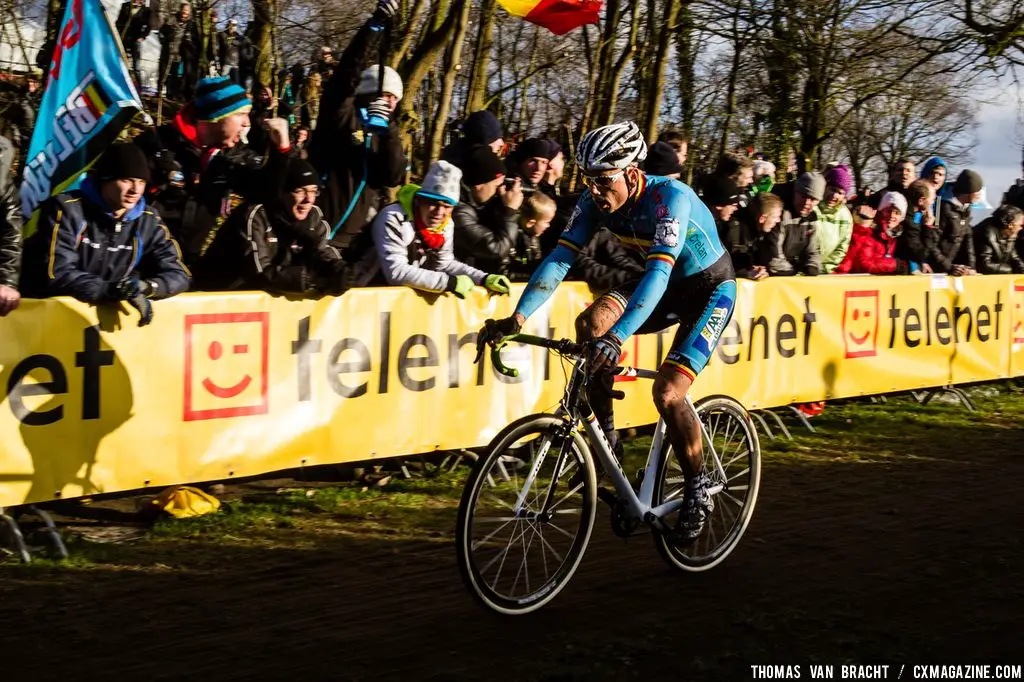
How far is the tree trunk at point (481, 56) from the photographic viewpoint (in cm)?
1388

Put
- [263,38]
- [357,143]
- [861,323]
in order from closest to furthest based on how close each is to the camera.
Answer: [357,143] < [861,323] < [263,38]

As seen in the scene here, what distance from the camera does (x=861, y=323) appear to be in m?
10.9

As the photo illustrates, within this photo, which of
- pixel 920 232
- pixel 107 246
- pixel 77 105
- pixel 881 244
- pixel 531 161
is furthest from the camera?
pixel 920 232

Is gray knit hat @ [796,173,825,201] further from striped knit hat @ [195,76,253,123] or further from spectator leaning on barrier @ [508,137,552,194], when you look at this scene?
striped knit hat @ [195,76,253,123]

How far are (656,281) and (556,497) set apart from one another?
1058 mm

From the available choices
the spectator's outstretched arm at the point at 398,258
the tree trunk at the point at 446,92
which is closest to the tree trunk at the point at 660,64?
the tree trunk at the point at 446,92

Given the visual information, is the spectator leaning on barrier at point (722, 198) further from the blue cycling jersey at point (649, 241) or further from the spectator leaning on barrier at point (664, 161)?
the blue cycling jersey at point (649, 241)

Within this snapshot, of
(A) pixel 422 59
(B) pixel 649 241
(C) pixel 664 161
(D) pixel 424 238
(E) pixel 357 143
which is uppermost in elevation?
(A) pixel 422 59

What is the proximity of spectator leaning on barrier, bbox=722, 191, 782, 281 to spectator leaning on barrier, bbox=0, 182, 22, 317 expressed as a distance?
18.9 feet

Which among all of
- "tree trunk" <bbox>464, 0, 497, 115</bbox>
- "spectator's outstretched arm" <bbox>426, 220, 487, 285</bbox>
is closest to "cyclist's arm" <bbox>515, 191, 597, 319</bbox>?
"spectator's outstretched arm" <bbox>426, 220, 487, 285</bbox>

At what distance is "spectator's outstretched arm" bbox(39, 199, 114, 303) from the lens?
6461 mm

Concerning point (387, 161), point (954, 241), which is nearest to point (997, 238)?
point (954, 241)

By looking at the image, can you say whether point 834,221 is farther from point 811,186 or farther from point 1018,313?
point 1018,313

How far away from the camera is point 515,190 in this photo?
883 centimetres
